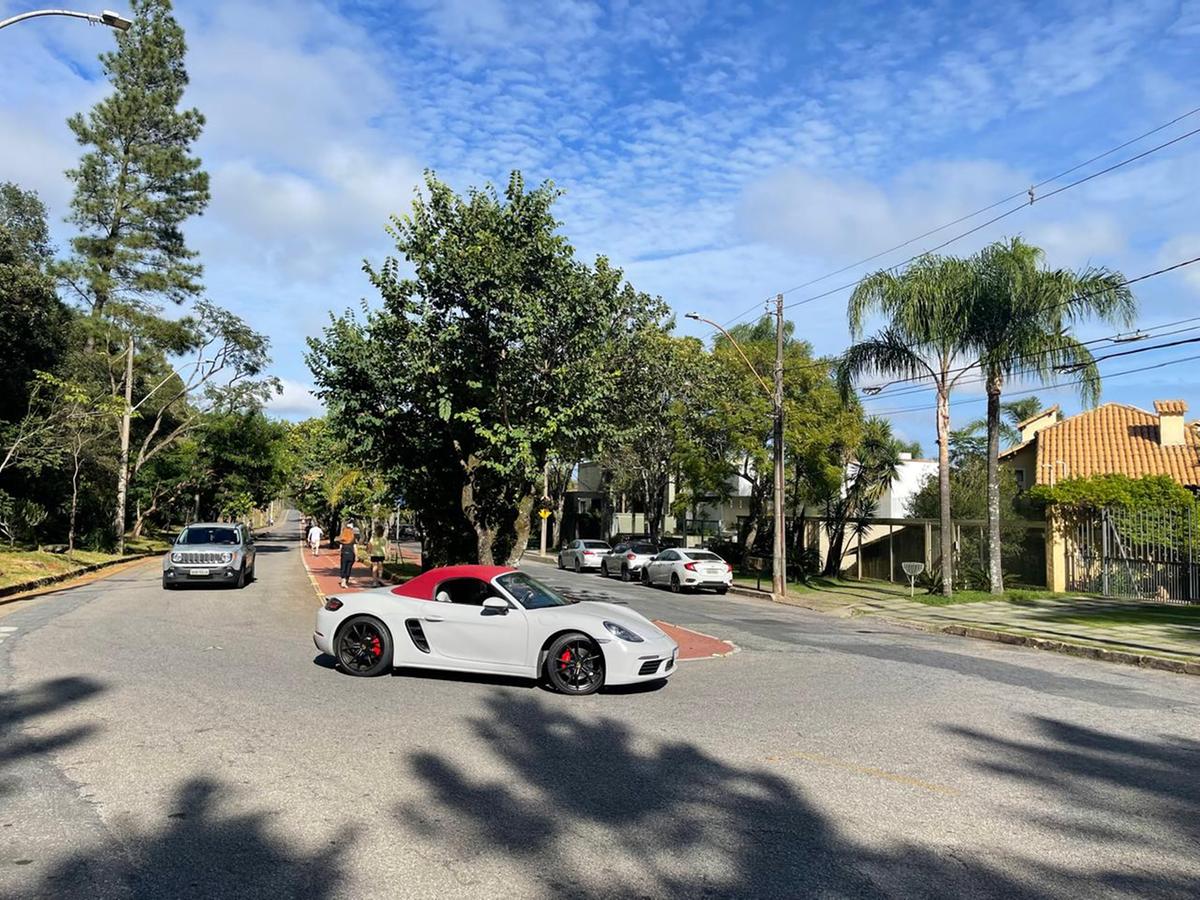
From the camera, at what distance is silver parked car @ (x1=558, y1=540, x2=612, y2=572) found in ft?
118

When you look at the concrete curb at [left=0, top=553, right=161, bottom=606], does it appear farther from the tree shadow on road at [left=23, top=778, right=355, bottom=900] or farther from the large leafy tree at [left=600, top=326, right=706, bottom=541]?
the tree shadow on road at [left=23, top=778, right=355, bottom=900]

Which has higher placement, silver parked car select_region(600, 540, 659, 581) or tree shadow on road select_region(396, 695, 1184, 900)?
silver parked car select_region(600, 540, 659, 581)

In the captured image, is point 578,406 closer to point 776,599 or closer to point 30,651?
point 30,651

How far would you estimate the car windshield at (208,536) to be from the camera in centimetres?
2200

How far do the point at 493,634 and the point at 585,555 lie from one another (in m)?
26.9

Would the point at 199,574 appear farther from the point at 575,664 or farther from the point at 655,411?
the point at 655,411

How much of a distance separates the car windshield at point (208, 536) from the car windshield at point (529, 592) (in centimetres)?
1488

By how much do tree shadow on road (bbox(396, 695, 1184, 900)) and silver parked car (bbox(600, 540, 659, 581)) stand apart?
24608 millimetres

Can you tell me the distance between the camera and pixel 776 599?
24.2 m

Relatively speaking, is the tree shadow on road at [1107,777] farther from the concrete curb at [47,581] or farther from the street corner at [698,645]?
the concrete curb at [47,581]

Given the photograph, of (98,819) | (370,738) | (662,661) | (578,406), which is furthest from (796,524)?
(98,819)

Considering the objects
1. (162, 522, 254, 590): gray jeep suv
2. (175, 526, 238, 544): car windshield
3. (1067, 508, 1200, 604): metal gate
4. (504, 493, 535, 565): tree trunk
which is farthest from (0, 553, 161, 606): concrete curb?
(1067, 508, 1200, 604): metal gate

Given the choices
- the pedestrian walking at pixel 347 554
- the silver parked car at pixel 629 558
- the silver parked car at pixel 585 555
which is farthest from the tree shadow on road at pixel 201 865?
the silver parked car at pixel 585 555

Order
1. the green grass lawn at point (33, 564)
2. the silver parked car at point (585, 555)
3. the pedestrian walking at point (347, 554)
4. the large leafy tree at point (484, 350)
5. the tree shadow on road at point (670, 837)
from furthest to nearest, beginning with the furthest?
the silver parked car at point (585, 555) → the pedestrian walking at point (347, 554) → the green grass lawn at point (33, 564) → the large leafy tree at point (484, 350) → the tree shadow on road at point (670, 837)
